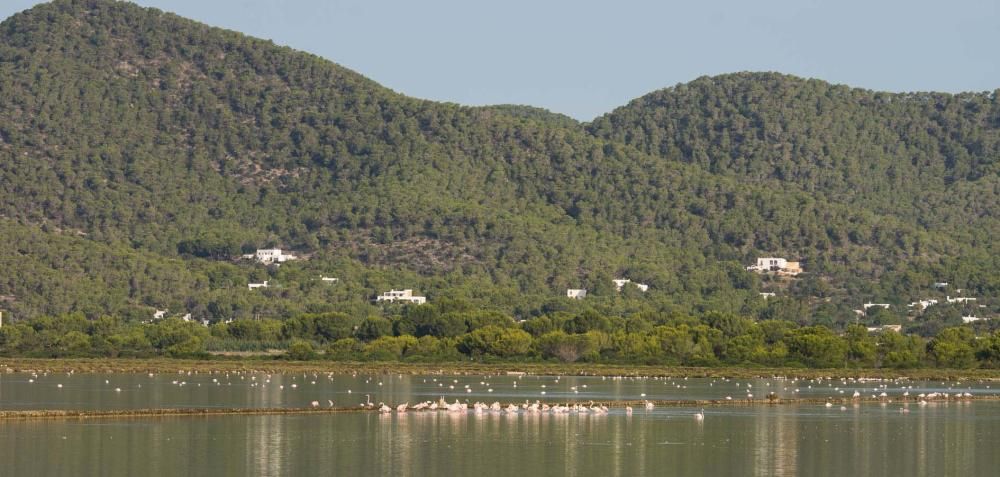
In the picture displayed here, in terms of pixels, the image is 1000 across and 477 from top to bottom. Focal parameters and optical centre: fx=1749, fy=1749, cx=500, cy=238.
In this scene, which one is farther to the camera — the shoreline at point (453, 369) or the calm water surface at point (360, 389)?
the shoreline at point (453, 369)

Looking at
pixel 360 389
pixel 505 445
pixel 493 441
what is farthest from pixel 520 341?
pixel 505 445

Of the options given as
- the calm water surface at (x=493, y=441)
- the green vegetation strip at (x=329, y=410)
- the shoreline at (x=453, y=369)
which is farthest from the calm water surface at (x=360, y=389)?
the shoreline at (x=453, y=369)

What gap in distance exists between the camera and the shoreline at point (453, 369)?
120812 mm

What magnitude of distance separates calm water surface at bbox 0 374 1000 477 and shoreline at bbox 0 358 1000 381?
106 feet

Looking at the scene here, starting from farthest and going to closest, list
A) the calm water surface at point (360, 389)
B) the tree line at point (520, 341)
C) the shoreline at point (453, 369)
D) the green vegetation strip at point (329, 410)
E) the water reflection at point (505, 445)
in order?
the tree line at point (520, 341) < the shoreline at point (453, 369) < the calm water surface at point (360, 389) < the green vegetation strip at point (329, 410) < the water reflection at point (505, 445)

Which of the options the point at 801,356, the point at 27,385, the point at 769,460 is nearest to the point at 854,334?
the point at 801,356

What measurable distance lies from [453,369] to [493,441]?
6700cm

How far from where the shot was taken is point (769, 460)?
5525 cm

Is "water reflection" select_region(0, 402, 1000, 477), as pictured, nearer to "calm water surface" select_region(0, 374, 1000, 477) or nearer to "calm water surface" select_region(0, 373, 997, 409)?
"calm water surface" select_region(0, 374, 1000, 477)

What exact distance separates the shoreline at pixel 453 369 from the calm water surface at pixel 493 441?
32.2 meters

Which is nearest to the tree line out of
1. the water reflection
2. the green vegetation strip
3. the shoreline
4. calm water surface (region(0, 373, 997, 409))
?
the shoreline

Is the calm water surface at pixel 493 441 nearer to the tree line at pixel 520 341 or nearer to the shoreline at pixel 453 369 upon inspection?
the shoreline at pixel 453 369

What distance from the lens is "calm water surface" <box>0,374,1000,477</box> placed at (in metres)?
51.7

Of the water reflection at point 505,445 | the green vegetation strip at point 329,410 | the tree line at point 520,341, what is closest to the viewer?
the water reflection at point 505,445
